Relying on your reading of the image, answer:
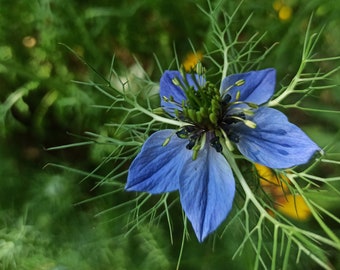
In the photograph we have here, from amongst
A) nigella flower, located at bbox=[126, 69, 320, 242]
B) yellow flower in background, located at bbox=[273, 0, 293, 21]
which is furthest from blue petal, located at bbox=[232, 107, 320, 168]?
yellow flower in background, located at bbox=[273, 0, 293, 21]

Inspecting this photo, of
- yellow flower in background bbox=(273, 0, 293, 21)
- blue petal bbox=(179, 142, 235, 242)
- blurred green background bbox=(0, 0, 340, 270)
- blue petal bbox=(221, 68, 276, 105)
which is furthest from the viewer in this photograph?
yellow flower in background bbox=(273, 0, 293, 21)

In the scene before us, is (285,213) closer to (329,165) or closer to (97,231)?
(329,165)

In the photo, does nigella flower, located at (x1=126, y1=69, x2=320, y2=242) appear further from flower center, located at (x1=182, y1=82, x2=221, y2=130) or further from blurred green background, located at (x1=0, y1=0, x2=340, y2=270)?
blurred green background, located at (x1=0, y1=0, x2=340, y2=270)

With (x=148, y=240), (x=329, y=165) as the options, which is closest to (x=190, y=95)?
(x=148, y=240)

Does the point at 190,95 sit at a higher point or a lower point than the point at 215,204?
higher

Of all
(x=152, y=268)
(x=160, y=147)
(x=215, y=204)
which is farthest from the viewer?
(x=152, y=268)

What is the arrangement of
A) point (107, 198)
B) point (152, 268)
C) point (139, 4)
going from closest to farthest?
point (152, 268) < point (107, 198) < point (139, 4)

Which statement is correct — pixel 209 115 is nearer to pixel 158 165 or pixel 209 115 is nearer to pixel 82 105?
pixel 158 165

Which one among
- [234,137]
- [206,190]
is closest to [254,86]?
[234,137]
